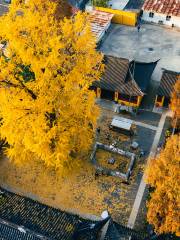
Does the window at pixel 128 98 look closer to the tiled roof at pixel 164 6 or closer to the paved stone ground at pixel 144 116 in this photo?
the paved stone ground at pixel 144 116

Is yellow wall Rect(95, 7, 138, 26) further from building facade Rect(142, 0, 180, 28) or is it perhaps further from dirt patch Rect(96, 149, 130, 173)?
dirt patch Rect(96, 149, 130, 173)

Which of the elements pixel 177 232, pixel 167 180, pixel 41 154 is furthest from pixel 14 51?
pixel 177 232

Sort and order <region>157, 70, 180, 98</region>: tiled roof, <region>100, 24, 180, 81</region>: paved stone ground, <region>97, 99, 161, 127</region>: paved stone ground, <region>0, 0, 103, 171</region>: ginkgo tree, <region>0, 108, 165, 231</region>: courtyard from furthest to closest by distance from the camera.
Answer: <region>100, 24, 180, 81</region>: paved stone ground
<region>97, 99, 161, 127</region>: paved stone ground
<region>157, 70, 180, 98</region>: tiled roof
<region>0, 108, 165, 231</region>: courtyard
<region>0, 0, 103, 171</region>: ginkgo tree

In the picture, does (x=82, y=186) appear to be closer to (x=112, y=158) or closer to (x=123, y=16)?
(x=112, y=158)

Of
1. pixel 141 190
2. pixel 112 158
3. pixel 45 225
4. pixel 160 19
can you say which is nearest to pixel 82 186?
pixel 112 158

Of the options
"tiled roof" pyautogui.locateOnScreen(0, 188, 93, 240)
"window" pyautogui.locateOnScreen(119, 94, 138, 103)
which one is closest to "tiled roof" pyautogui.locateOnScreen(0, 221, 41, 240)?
"tiled roof" pyautogui.locateOnScreen(0, 188, 93, 240)

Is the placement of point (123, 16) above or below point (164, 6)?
below

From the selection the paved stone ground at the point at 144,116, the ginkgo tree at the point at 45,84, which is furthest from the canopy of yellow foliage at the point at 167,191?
the paved stone ground at the point at 144,116
